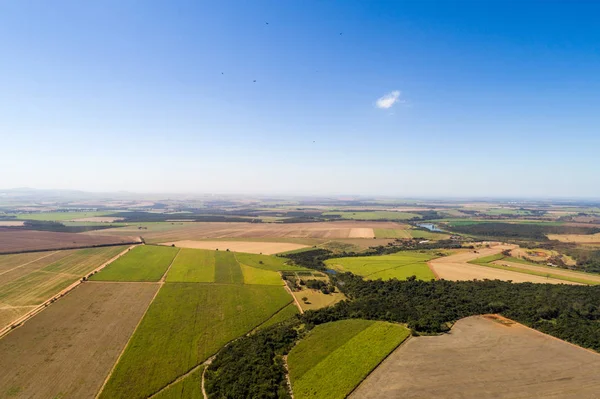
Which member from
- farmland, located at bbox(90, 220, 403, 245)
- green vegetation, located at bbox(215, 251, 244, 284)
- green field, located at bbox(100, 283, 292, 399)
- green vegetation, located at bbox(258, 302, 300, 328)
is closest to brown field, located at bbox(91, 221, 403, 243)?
farmland, located at bbox(90, 220, 403, 245)

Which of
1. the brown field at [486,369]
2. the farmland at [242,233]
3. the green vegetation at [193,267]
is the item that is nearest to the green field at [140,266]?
the green vegetation at [193,267]

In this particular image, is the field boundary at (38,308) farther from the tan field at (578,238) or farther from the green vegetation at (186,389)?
the tan field at (578,238)

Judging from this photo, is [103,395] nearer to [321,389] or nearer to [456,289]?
[321,389]

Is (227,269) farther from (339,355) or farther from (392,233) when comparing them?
(392,233)

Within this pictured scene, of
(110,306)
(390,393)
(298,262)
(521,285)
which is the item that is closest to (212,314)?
(110,306)

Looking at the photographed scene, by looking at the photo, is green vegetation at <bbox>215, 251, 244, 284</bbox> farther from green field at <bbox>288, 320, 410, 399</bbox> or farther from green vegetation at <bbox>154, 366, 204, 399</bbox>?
green vegetation at <bbox>154, 366, 204, 399</bbox>
